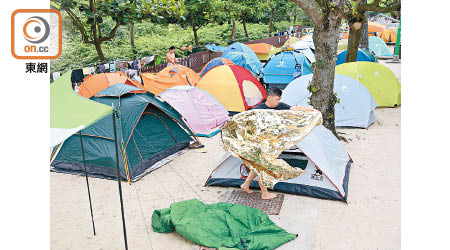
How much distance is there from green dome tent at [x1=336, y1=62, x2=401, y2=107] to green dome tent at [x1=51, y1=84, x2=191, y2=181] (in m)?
5.20

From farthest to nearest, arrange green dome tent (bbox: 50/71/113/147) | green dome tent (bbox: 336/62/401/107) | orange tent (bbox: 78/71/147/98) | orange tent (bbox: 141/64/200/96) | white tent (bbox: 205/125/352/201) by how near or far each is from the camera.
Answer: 1. orange tent (bbox: 141/64/200/96)
2. green dome tent (bbox: 336/62/401/107)
3. orange tent (bbox: 78/71/147/98)
4. white tent (bbox: 205/125/352/201)
5. green dome tent (bbox: 50/71/113/147)

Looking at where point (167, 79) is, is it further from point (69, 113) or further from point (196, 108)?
point (69, 113)

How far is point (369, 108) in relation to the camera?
336 inches

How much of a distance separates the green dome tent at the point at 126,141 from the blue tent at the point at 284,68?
19.5 ft

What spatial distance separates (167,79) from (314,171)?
6152mm

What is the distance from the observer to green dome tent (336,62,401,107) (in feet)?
32.0

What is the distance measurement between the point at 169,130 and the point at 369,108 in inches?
182

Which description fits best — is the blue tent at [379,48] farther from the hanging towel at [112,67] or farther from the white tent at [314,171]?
the white tent at [314,171]

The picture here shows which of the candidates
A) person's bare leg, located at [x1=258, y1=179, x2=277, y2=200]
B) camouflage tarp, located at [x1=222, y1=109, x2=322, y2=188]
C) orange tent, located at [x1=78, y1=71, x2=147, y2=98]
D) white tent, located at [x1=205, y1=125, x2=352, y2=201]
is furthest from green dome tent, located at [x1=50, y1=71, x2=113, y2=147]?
orange tent, located at [x1=78, y1=71, x2=147, y2=98]

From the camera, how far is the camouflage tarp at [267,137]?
4.91m

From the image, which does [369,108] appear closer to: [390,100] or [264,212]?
[390,100]

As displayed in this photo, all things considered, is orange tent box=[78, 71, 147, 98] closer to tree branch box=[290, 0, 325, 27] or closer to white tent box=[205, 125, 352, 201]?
white tent box=[205, 125, 352, 201]

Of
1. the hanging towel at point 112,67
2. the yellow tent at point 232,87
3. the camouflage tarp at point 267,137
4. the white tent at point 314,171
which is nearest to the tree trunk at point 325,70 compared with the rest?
the white tent at point 314,171

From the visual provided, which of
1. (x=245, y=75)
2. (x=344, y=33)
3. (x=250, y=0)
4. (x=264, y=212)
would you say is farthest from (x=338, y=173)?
(x=344, y=33)
